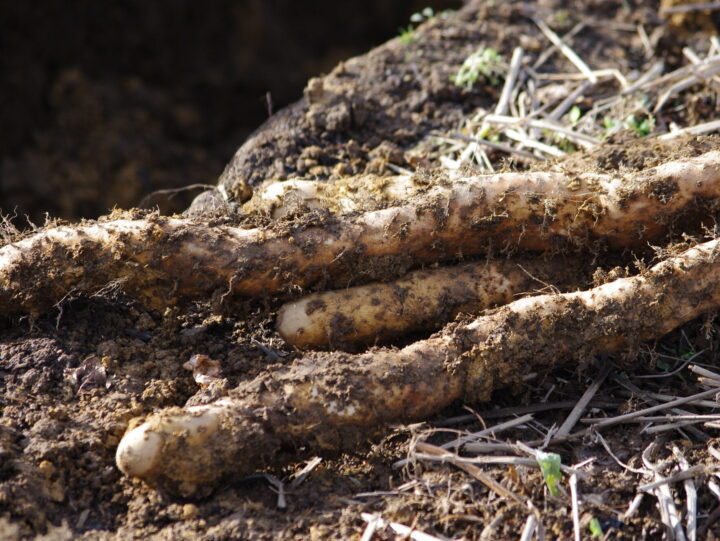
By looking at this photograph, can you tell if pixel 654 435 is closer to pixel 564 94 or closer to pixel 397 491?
pixel 397 491

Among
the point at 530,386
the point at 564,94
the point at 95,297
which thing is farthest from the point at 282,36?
the point at 530,386

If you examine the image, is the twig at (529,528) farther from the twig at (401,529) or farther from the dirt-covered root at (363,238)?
the dirt-covered root at (363,238)

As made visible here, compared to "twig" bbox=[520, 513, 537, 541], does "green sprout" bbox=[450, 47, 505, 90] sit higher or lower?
higher

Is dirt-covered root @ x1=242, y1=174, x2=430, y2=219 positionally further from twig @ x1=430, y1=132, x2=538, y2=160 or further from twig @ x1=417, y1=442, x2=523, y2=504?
twig @ x1=417, y1=442, x2=523, y2=504

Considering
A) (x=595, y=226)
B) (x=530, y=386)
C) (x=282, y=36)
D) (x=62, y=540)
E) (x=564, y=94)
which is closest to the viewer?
(x=62, y=540)

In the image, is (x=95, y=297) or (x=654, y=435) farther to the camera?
(x=95, y=297)

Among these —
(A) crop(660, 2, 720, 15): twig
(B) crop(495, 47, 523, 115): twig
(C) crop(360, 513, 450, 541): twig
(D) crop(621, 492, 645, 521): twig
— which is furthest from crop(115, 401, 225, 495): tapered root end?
(A) crop(660, 2, 720, 15): twig

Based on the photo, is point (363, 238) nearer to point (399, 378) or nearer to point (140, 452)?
point (399, 378)
